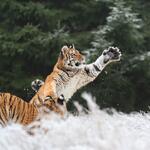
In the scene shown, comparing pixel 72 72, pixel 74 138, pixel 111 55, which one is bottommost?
pixel 72 72

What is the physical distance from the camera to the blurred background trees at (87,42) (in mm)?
18406

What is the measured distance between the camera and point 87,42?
18938 millimetres

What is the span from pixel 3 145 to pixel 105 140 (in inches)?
18.0

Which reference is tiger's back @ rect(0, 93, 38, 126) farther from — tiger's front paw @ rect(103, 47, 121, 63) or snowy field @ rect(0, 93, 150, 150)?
snowy field @ rect(0, 93, 150, 150)

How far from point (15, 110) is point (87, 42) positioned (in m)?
11.5

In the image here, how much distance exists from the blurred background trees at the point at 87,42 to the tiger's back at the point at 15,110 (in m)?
9.99

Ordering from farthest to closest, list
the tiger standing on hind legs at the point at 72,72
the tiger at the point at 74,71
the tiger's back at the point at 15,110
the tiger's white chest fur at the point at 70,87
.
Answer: the tiger at the point at 74,71 < the tiger's white chest fur at the point at 70,87 < the tiger standing on hind legs at the point at 72,72 < the tiger's back at the point at 15,110

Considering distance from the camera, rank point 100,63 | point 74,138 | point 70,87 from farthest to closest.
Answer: point 70,87 < point 100,63 < point 74,138

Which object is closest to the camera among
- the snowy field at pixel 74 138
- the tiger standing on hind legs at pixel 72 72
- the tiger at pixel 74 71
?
the snowy field at pixel 74 138

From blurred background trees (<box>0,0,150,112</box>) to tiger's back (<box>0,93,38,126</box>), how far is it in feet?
32.8

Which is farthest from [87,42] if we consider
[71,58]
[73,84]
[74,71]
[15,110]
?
[15,110]

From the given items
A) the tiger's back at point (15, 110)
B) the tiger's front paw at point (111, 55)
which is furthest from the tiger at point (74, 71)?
the tiger's back at point (15, 110)

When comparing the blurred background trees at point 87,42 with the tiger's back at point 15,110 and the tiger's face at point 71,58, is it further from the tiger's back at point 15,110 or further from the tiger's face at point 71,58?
the tiger's back at point 15,110

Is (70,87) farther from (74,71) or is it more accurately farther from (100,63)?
(100,63)
